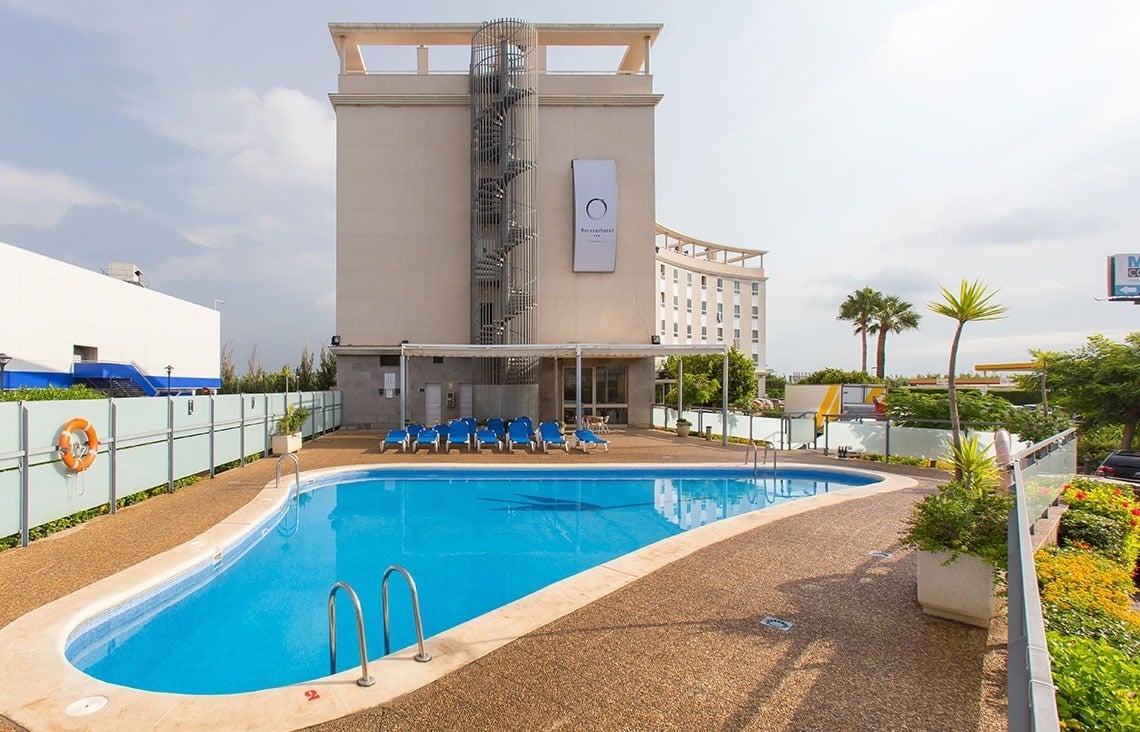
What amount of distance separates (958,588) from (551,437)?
12.0 m

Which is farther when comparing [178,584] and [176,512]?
[176,512]

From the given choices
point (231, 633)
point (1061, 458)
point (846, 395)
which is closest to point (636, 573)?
point (231, 633)

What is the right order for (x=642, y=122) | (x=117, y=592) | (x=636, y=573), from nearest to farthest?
1. (x=117, y=592)
2. (x=636, y=573)
3. (x=642, y=122)

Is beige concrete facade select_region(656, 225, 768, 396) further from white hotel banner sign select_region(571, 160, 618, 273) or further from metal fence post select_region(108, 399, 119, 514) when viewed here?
metal fence post select_region(108, 399, 119, 514)

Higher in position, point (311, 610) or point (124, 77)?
point (124, 77)

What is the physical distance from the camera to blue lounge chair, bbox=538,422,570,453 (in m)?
15.5

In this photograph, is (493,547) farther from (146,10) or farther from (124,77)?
(124,77)

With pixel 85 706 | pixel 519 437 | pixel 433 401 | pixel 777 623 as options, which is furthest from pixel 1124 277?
pixel 85 706

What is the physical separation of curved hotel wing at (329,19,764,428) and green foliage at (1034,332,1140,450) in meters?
13.3

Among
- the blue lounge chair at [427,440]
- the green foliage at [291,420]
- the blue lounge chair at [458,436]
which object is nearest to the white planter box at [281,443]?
the green foliage at [291,420]

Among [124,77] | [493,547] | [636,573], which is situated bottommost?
[493,547]

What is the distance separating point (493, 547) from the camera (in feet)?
25.5

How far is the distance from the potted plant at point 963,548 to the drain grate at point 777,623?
123 cm

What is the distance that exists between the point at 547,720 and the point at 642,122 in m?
23.2
